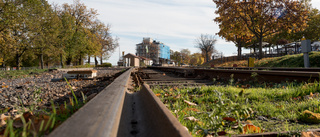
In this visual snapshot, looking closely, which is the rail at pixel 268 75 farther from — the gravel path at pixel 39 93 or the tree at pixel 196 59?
the tree at pixel 196 59

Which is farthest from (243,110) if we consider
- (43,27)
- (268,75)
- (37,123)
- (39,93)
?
(43,27)

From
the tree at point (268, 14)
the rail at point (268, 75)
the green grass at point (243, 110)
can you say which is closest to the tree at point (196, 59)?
the tree at point (268, 14)

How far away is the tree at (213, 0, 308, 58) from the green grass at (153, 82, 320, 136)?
21.7 m

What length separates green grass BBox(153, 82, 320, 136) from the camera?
1.66 m

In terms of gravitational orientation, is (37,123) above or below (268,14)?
below

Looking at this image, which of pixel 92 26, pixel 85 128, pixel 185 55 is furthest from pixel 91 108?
pixel 185 55

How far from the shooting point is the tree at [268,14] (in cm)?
2153

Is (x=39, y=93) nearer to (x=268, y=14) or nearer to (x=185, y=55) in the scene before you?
(x=268, y=14)

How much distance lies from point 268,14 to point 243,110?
81.4 ft

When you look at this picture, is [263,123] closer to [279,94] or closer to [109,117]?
[279,94]

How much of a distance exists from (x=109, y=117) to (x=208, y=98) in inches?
91.7

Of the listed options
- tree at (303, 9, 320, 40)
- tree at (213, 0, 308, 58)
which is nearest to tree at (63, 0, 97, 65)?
tree at (213, 0, 308, 58)

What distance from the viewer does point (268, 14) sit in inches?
880

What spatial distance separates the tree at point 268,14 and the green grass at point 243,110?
21727mm
